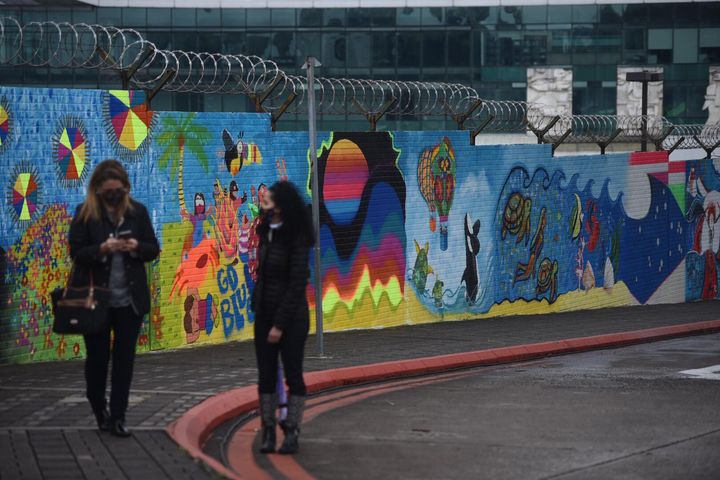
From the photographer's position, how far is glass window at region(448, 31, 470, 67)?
219 ft

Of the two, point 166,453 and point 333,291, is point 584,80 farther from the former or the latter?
point 166,453

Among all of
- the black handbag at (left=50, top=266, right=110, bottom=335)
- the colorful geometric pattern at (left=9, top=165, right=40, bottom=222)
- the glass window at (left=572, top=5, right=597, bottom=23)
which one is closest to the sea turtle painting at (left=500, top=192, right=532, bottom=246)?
the colorful geometric pattern at (left=9, top=165, right=40, bottom=222)

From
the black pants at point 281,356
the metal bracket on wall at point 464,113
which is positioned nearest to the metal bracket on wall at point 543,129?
the metal bracket on wall at point 464,113

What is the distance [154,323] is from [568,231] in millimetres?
10126

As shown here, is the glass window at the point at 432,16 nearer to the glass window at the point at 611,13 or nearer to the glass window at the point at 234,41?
the glass window at the point at 611,13

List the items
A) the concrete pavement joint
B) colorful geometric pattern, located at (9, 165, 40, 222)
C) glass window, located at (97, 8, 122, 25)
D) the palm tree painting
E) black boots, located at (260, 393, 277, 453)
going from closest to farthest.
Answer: the concrete pavement joint, black boots, located at (260, 393, 277, 453), colorful geometric pattern, located at (9, 165, 40, 222), the palm tree painting, glass window, located at (97, 8, 122, 25)

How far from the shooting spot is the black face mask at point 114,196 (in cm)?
860

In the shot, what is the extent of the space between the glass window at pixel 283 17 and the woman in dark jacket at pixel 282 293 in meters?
59.4

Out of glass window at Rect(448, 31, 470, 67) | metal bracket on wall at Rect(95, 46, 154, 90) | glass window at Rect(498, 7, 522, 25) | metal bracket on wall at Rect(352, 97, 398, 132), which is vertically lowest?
metal bracket on wall at Rect(352, 97, 398, 132)

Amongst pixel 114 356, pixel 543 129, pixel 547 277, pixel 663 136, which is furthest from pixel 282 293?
pixel 663 136

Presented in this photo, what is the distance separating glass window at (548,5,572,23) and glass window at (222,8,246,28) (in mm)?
15147

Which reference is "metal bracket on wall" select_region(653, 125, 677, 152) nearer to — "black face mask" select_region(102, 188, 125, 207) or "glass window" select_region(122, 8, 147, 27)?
"black face mask" select_region(102, 188, 125, 207)

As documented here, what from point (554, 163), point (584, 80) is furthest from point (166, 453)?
point (584, 80)

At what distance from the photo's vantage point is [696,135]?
25484mm
